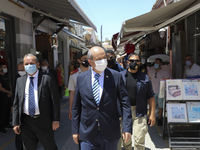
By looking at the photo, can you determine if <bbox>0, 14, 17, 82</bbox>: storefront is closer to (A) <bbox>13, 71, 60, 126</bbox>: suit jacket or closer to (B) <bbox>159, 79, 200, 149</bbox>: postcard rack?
(A) <bbox>13, 71, 60, 126</bbox>: suit jacket

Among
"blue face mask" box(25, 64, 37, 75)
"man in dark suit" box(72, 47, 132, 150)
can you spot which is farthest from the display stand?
"blue face mask" box(25, 64, 37, 75)

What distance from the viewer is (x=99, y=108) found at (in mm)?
2340

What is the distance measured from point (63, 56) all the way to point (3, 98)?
935cm

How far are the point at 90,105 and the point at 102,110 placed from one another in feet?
0.52

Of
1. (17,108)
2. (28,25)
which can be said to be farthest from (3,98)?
(28,25)

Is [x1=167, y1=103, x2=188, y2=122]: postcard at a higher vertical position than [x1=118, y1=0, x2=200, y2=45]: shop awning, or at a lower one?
lower

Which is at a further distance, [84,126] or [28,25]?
[28,25]

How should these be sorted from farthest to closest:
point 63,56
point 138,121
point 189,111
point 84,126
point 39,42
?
point 63,56 → point 39,42 → point 189,111 → point 138,121 → point 84,126

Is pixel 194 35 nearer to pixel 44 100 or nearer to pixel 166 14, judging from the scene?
pixel 166 14

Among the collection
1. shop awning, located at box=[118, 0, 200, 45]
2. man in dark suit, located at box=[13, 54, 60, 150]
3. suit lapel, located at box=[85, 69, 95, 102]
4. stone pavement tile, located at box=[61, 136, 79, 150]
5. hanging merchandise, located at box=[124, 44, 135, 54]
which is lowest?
stone pavement tile, located at box=[61, 136, 79, 150]

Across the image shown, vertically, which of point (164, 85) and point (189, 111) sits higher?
point (164, 85)

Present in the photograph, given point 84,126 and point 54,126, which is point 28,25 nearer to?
point 54,126

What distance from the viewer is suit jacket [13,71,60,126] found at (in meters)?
3.04

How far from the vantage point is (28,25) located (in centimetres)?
744
